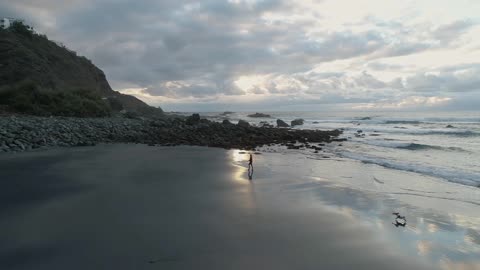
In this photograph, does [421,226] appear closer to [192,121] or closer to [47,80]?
[192,121]

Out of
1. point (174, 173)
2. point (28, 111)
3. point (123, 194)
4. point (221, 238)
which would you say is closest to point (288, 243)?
point (221, 238)

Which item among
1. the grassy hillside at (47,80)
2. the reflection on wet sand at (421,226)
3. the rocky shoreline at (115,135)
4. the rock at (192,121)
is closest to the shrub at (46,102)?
the grassy hillside at (47,80)

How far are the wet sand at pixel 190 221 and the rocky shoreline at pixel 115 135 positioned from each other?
11.9 feet

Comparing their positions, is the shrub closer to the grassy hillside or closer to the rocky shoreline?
Result: the grassy hillside

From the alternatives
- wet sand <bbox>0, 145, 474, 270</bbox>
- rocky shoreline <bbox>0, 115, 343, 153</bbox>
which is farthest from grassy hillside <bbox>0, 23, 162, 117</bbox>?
wet sand <bbox>0, 145, 474, 270</bbox>

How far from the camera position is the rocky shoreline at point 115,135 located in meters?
12.6

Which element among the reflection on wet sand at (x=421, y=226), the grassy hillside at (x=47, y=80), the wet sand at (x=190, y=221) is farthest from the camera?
the grassy hillside at (x=47, y=80)

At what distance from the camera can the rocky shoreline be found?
12.6 m

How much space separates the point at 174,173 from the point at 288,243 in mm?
5213

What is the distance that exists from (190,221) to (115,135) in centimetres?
1290

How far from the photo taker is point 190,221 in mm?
5129

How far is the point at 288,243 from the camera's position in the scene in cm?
445

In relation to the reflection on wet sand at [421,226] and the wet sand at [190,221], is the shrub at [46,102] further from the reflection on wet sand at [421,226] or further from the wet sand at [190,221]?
the reflection on wet sand at [421,226]

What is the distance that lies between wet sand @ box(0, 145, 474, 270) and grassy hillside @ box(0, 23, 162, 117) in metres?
14.3
